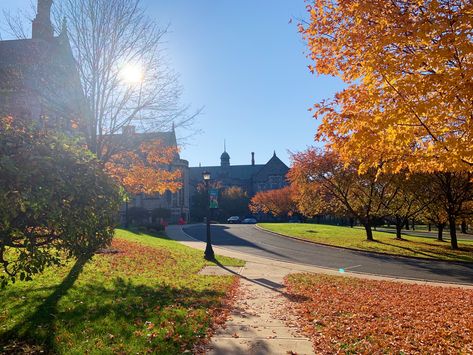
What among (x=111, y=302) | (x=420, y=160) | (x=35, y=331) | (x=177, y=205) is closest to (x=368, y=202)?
(x=420, y=160)

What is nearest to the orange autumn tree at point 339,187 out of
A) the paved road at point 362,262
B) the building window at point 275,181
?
the paved road at point 362,262

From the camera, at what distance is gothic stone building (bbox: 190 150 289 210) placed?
9650 cm

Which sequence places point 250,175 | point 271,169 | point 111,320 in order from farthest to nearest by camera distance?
point 250,175
point 271,169
point 111,320

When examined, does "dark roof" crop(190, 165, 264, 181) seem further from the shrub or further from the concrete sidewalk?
the shrub

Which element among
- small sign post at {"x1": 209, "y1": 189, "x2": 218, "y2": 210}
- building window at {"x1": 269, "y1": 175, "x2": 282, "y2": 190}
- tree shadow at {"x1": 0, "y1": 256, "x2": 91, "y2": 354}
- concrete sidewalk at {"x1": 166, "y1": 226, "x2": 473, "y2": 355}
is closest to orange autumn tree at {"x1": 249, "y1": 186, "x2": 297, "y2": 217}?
building window at {"x1": 269, "y1": 175, "x2": 282, "y2": 190}

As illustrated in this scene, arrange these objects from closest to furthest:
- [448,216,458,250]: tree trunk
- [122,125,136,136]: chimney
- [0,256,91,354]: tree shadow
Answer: [0,256,91,354]: tree shadow, [122,125,136,136]: chimney, [448,216,458,250]: tree trunk

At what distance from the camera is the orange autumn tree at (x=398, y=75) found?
19.1 ft

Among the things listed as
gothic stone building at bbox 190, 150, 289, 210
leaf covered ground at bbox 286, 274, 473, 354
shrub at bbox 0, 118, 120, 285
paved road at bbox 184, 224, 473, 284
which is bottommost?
paved road at bbox 184, 224, 473, 284

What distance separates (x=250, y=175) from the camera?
340 feet

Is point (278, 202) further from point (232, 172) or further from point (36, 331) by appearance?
point (36, 331)

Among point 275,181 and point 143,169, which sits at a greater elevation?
point 275,181

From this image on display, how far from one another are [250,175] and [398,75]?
319ft

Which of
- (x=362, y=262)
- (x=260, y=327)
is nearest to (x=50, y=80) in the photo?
(x=260, y=327)

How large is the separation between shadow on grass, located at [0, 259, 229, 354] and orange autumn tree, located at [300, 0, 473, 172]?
4410mm
